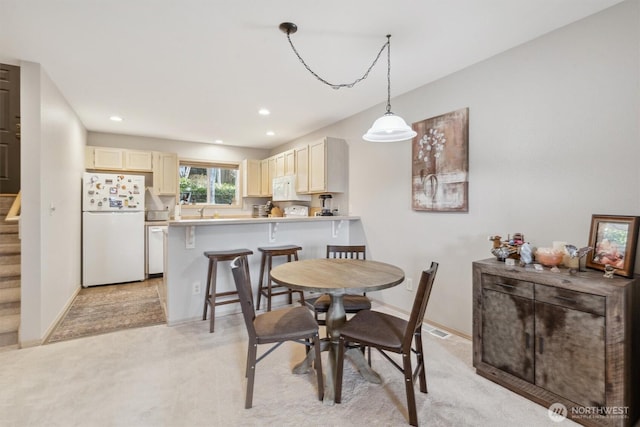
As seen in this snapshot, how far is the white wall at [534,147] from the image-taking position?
1.88 m

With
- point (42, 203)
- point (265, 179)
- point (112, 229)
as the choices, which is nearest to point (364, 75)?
point (42, 203)

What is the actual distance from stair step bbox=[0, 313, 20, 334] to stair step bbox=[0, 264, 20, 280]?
0.47 meters

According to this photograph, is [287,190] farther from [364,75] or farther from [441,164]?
[441,164]

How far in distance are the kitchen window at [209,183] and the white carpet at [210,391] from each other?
3811 millimetres

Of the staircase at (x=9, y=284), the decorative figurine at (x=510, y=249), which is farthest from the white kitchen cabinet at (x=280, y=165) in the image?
the decorative figurine at (x=510, y=249)

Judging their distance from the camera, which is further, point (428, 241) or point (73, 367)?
point (428, 241)

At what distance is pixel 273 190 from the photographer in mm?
5566

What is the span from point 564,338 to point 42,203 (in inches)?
163

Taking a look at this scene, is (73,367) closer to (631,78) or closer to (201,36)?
(201,36)

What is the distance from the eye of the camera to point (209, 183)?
6316 millimetres

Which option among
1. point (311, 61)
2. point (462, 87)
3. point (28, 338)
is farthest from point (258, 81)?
point (28, 338)

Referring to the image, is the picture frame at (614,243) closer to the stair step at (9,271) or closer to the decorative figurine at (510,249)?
the decorative figurine at (510,249)

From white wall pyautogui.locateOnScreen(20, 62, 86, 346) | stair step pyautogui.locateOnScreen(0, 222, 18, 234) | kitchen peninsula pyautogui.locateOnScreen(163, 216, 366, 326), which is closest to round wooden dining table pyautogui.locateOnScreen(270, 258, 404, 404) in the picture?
kitchen peninsula pyautogui.locateOnScreen(163, 216, 366, 326)

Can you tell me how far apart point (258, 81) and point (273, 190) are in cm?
269
